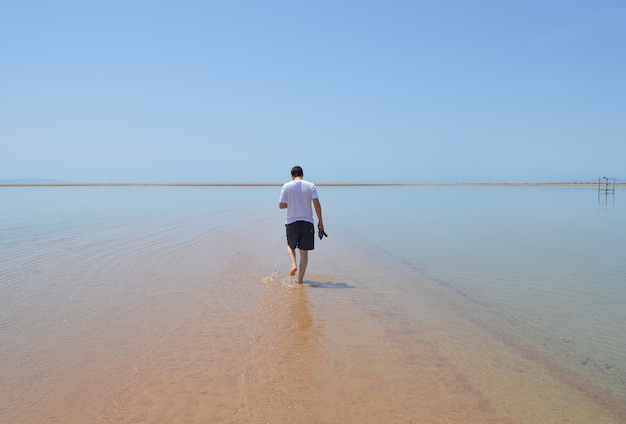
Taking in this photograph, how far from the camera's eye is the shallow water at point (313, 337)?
3340mm

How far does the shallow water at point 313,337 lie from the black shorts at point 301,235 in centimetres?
67

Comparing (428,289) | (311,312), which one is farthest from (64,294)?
(428,289)

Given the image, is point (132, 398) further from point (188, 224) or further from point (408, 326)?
point (188, 224)

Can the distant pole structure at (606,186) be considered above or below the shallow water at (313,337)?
above

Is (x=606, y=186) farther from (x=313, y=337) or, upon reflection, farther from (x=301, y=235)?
(x=313, y=337)

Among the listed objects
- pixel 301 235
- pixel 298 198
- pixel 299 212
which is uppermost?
pixel 298 198

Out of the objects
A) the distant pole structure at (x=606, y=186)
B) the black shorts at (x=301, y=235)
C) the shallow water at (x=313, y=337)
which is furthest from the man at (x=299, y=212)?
the distant pole structure at (x=606, y=186)

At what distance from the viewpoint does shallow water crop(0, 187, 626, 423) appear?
3.34m

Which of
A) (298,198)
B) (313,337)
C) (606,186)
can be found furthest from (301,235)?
(606,186)

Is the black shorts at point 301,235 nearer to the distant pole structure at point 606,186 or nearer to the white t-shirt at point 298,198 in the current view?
the white t-shirt at point 298,198

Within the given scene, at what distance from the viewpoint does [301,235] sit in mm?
7590

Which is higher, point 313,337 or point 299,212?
point 299,212

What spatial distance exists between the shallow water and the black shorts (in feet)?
2.20

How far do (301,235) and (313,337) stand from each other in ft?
9.78
